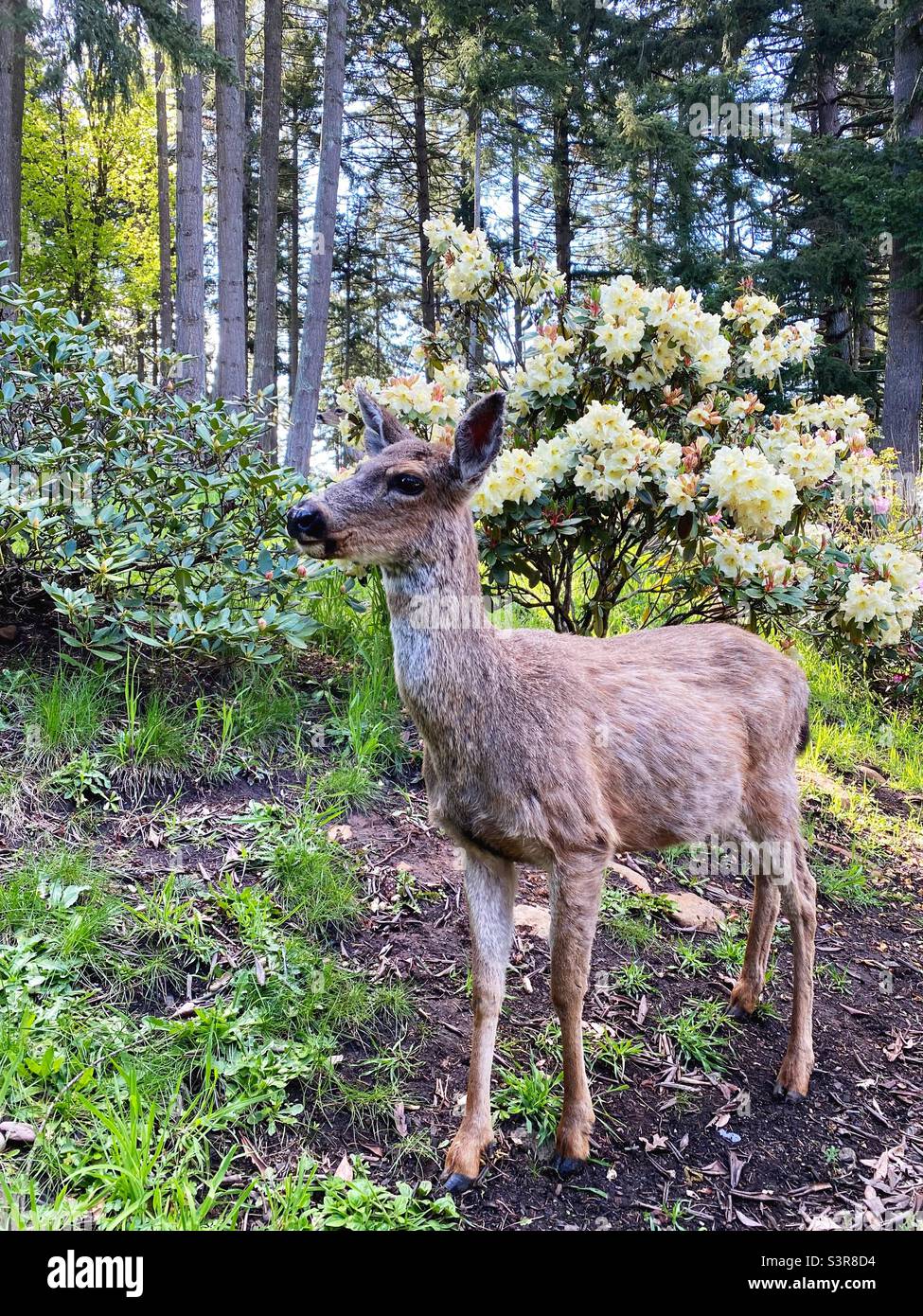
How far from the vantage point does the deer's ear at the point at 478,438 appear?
2.52m

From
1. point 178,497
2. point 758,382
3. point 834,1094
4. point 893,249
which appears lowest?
point 834,1094

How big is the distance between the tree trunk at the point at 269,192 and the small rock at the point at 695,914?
11586 mm

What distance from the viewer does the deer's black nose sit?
2410mm

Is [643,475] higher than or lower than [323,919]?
higher

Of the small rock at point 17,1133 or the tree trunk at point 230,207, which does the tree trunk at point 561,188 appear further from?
the small rock at point 17,1133

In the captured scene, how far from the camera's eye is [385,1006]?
10.3ft

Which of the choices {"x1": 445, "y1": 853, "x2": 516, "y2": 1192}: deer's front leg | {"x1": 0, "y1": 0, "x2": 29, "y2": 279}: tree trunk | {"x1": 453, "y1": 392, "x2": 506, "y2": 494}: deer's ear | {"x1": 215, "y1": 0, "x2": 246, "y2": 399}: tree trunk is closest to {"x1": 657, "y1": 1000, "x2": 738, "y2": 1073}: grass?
{"x1": 445, "y1": 853, "x2": 516, "y2": 1192}: deer's front leg

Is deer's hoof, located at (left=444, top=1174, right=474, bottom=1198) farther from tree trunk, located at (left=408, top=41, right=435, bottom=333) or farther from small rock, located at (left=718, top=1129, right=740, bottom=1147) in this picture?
tree trunk, located at (left=408, top=41, right=435, bottom=333)

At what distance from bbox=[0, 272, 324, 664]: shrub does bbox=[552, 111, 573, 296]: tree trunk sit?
12.8 m

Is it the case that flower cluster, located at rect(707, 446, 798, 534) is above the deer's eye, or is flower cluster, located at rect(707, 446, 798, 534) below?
above

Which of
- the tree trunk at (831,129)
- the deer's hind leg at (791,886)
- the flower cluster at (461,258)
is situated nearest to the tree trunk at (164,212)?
the tree trunk at (831,129)
